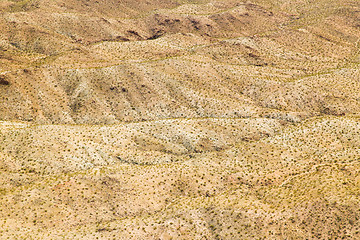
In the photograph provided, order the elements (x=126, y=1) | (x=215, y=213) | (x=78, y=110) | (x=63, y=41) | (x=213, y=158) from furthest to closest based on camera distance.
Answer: (x=126, y=1) → (x=63, y=41) → (x=78, y=110) → (x=213, y=158) → (x=215, y=213)

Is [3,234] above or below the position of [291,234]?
below

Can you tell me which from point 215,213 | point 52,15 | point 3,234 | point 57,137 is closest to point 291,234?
point 215,213

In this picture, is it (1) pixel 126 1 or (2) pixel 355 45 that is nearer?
(2) pixel 355 45

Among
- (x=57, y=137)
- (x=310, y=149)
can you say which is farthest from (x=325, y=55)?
(x=57, y=137)

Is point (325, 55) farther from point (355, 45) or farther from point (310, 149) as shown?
point (310, 149)

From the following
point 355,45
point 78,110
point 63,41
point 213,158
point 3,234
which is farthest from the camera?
point 355,45

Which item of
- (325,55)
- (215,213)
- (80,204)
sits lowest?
(80,204)

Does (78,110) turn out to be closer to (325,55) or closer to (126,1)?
(325,55)
